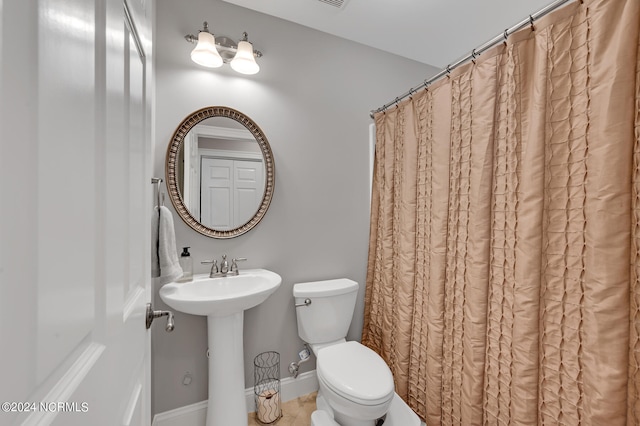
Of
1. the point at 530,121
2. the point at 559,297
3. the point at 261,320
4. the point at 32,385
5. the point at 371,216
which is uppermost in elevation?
the point at 530,121

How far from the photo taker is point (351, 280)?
6.41ft

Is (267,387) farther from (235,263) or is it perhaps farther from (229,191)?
(229,191)

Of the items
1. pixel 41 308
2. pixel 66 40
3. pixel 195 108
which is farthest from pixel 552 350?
pixel 195 108

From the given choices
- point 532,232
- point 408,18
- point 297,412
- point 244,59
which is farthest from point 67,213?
point 408,18

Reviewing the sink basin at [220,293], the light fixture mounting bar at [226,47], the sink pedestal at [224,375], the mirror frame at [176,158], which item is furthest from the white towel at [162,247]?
the light fixture mounting bar at [226,47]

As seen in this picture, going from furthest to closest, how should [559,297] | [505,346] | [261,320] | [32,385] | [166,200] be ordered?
1. [261,320]
2. [166,200]
3. [505,346]
4. [559,297]
5. [32,385]

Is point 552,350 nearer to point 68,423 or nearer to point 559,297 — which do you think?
point 559,297

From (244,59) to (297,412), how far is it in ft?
7.21

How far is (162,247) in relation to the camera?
51.0 inches

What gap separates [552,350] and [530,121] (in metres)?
0.81

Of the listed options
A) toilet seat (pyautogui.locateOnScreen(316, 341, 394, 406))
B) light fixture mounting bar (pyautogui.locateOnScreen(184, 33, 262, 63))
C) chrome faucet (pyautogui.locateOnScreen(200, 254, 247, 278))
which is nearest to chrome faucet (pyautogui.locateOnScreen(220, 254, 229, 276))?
chrome faucet (pyautogui.locateOnScreen(200, 254, 247, 278))

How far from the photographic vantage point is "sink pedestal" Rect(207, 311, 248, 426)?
1.42m

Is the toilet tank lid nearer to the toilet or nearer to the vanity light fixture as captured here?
the toilet

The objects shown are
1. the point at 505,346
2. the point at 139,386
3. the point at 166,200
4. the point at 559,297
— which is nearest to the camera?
the point at 139,386
